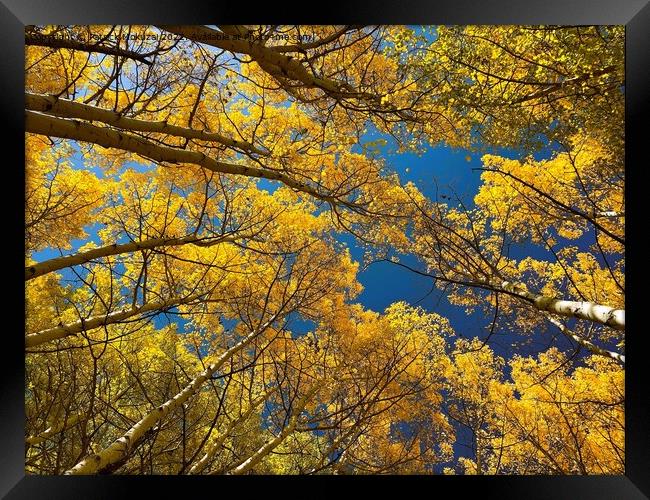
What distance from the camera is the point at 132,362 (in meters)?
2.34

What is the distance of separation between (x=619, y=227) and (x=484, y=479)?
4.80 feet

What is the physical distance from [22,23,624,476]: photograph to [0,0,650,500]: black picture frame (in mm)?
286

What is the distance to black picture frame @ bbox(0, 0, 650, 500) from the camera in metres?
1.10

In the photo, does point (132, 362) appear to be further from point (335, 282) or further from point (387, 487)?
point (387, 487)

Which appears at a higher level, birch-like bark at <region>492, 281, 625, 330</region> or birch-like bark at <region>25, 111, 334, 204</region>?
birch-like bark at <region>25, 111, 334, 204</region>

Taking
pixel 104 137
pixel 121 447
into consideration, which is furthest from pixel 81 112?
pixel 121 447

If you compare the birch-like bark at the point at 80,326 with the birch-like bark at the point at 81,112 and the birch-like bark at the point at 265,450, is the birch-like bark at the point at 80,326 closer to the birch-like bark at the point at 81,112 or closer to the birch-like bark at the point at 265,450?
the birch-like bark at the point at 81,112

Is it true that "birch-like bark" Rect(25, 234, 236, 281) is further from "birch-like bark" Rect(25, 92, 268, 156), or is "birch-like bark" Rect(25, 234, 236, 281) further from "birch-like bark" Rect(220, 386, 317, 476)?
"birch-like bark" Rect(220, 386, 317, 476)

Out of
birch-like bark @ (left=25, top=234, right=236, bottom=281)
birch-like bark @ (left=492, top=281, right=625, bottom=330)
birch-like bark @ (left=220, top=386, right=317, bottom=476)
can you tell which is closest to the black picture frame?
birch-like bark @ (left=25, top=234, right=236, bottom=281)

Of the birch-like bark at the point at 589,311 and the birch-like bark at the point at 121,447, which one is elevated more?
the birch-like bark at the point at 589,311
